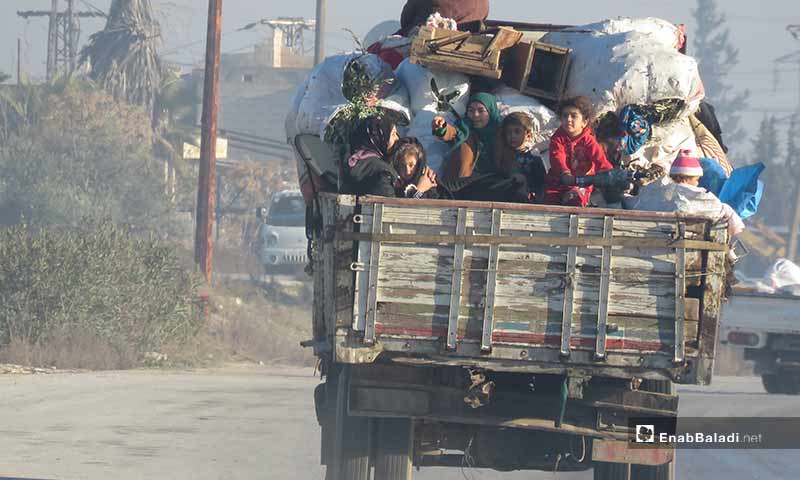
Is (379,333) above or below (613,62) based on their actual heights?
below

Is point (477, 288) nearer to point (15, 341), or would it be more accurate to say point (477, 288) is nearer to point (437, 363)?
point (437, 363)

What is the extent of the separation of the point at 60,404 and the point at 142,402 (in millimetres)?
1039

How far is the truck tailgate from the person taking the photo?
295 inches

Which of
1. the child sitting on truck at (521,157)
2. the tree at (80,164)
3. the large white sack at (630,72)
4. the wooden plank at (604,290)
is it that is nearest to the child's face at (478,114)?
the child sitting on truck at (521,157)

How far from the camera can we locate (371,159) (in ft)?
27.3

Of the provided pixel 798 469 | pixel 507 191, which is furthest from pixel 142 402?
pixel 507 191

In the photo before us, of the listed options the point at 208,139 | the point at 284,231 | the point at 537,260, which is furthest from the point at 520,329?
the point at 284,231

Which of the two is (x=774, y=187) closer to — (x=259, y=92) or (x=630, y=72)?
(x=259, y=92)

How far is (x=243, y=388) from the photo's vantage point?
18984mm

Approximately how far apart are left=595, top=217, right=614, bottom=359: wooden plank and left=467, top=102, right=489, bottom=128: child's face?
63.1 inches

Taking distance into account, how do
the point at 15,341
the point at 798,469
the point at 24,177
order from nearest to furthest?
1. the point at 798,469
2. the point at 15,341
3. the point at 24,177

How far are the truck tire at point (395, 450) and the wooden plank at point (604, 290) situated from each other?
4.29 feet

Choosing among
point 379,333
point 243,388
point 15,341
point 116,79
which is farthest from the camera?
point 116,79

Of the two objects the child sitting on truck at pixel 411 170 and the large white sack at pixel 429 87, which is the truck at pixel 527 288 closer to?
the child sitting on truck at pixel 411 170
